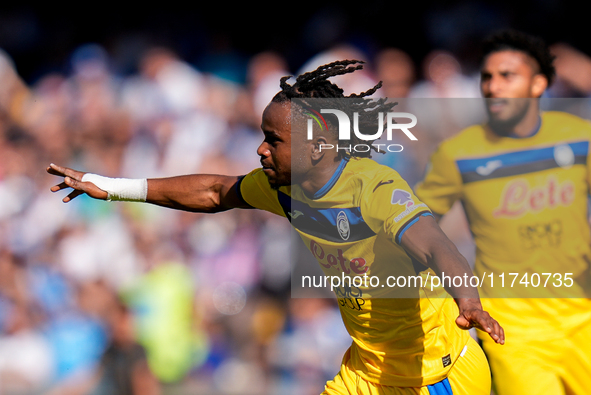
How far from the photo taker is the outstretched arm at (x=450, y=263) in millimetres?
2195

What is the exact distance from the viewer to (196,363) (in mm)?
6375

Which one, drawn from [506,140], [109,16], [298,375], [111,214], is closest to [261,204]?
[506,140]

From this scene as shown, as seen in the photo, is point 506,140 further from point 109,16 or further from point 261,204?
point 109,16

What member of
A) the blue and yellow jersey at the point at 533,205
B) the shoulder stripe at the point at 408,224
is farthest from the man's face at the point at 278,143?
the blue and yellow jersey at the point at 533,205

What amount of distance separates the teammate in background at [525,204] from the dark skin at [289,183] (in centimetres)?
140

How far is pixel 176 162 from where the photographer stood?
7270 mm

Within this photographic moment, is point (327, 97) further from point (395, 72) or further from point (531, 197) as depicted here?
point (395, 72)

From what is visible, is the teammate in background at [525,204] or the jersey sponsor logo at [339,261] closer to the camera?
the jersey sponsor logo at [339,261]

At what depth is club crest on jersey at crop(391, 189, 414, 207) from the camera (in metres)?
2.72

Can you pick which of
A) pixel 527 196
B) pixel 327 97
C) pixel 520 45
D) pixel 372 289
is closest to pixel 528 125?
pixel 527 196

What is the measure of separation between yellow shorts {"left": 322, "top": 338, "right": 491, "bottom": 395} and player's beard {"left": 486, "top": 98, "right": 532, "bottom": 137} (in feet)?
5.03

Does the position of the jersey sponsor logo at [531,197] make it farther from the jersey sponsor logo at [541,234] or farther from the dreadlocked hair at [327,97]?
the dreadlocked hair at [327,97]

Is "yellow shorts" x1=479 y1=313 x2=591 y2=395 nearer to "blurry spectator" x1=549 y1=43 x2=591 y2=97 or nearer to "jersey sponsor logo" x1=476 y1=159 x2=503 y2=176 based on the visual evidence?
"jersey sponsor logo" x1=476 y1=159 x2=503 y2=176

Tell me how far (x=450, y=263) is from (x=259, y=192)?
4.71 feet
